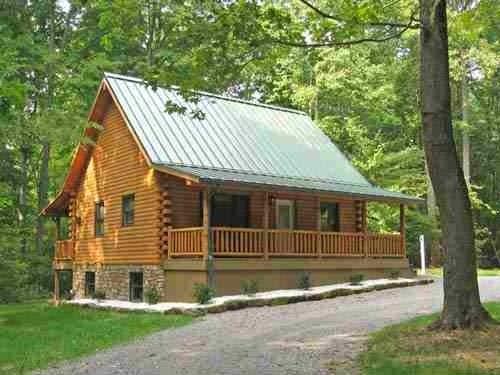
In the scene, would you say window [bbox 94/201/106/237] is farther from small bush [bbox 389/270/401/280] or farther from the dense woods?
small bush [bbox 389/270/401/280]

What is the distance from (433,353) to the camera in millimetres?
9266

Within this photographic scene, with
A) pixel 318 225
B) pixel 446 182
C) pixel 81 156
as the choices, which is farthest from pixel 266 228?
pixel 446 182

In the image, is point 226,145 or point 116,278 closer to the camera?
point 116,278

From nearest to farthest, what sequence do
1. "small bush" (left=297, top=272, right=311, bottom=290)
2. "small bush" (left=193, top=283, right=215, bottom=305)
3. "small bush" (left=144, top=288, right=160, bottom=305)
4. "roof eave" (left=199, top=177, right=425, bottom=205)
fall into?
"small bush" (left=193, top=283, right=215, bottom=305), "roof eave" (left=199, top=177, right=425, bottom=205), "small bush" (left=144, top=288, right=160, bottom=305), "small bush" (left=297, top=272, right=311, bottom=290)

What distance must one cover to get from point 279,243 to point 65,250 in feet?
31.8

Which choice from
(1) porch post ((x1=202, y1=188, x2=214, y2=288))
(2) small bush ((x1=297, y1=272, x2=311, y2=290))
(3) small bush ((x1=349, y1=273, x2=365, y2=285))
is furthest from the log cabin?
(3) small bush ((x1=349, y1=273, x2=365, y2=285))

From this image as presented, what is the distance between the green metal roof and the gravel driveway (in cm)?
474

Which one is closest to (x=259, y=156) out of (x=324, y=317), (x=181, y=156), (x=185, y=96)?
(x=181, y=156)

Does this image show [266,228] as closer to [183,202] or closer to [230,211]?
[230,211]

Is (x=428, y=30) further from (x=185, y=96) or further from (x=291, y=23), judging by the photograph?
(x=185, y=96)

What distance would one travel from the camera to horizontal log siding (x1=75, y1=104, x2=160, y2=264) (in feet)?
68.9

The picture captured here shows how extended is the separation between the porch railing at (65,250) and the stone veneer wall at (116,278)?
70 cm

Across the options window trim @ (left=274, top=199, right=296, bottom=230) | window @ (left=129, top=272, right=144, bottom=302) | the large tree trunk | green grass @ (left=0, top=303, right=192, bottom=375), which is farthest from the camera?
window trim @ (left=274, top=199, right=296, bottom=230)

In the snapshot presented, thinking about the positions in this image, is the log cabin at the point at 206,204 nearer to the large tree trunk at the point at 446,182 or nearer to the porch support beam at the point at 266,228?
the porch support beam at the point at 266,228
